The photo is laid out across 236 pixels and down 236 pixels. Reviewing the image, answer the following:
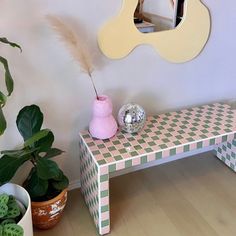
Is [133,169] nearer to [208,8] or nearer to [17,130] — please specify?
[17,130]

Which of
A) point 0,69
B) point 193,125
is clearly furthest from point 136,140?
point 0,69

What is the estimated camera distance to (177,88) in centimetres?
181

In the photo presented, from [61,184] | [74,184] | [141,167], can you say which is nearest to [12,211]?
[61,184]

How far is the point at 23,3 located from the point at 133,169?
1072 millimetres

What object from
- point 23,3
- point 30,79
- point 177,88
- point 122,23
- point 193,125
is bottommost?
point 193,125

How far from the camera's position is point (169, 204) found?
1.68m

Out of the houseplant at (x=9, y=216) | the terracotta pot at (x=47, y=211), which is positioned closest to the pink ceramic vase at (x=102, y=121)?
the terracotta pot at (x=47, y=211)

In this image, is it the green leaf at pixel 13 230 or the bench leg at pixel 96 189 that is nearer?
the green leaf at pixel 13 230

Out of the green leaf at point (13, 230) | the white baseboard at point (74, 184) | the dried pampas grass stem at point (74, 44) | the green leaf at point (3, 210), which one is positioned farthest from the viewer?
the white baseboard at point (74, 184)

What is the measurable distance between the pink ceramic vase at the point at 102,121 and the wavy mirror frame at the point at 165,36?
0.23 m

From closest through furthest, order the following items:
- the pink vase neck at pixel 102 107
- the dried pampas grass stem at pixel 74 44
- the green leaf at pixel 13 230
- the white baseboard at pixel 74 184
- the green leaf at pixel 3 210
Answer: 1. the green leaf at pixel 13 230
2. the green leaf at pixel 3 210
3. the dried pampas grass stem at pixel 74 44
4. the pink vase neck at pixel 102 107
5. the white baseboard at pixel 74 184

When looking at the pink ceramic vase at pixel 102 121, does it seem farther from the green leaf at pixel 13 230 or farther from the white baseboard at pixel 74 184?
the green leaf at pixel 13 230

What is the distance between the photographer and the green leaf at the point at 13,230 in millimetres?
1150

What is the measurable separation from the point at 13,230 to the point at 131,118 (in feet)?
2.29
